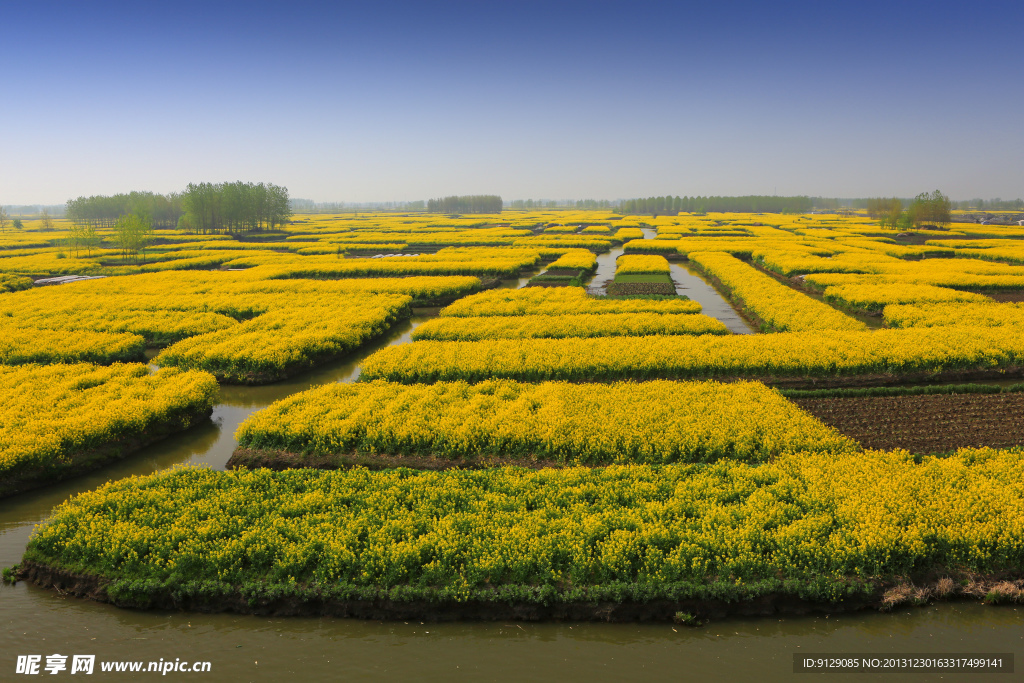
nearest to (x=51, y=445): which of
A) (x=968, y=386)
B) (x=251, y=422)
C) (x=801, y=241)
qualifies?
(x=251, y=422)

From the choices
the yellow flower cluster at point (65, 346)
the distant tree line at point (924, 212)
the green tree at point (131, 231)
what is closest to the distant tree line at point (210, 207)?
the green tree at point (131, 231)

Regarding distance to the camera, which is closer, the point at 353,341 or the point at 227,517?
the point at 227,517

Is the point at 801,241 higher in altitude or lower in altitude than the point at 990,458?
higher

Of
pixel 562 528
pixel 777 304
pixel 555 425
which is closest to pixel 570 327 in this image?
pixel 555 425

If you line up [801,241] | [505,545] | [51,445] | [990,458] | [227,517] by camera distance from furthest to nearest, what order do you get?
[801,241], [51,445], [990,458], [227,517], [505,545]

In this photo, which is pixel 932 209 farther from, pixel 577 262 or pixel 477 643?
pixel 477 643

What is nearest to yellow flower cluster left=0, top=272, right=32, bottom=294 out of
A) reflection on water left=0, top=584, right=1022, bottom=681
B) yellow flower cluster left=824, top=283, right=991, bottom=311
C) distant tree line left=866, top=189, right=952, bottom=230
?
reflection on water left=0, top=584, right=1022, bottom=681

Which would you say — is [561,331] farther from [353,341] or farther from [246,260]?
[246,260]

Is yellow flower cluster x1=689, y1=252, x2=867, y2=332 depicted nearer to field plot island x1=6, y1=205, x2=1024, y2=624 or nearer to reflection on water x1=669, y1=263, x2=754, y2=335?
field plot island x1=6, y1=205, x2=1024, y2=624
